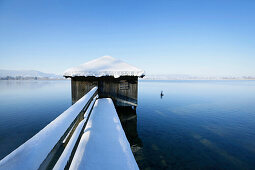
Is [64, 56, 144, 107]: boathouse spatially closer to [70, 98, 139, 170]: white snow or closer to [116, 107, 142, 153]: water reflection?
[116, 107, 142, 153]: water reflection

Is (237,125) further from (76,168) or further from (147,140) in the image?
(76,168)

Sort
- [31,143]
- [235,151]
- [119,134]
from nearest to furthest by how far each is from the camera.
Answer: [31,143], [119,134], [235,151]

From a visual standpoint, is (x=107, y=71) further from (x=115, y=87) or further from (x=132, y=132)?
(x=132, y=132)

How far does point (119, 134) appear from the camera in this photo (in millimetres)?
3734

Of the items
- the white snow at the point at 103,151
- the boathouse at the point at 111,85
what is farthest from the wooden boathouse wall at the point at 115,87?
the white snow at the point at 103,151

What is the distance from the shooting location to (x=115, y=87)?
1137cm

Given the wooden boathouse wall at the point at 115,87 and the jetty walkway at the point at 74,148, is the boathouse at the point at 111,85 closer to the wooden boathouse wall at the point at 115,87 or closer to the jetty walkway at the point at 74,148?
the wooden boathouse wall at the point at 115,87

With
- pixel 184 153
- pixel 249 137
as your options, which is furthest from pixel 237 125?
pixel 184 153

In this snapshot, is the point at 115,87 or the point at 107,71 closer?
the point at 107,71

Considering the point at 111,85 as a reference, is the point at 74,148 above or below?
below

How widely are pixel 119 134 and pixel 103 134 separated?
20.2 inches

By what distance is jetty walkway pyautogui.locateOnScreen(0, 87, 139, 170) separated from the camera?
3.01 feet

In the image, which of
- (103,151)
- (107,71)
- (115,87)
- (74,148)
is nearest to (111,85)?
(115,87)

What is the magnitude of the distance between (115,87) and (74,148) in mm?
8922
